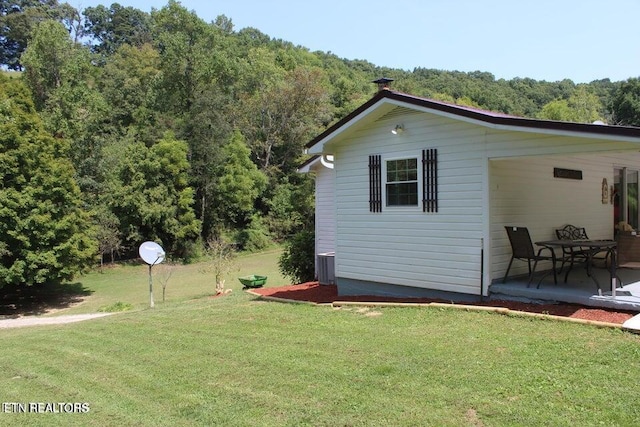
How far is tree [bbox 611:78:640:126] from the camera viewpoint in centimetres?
4938

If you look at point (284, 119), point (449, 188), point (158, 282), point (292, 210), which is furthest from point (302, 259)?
point (284, 119)

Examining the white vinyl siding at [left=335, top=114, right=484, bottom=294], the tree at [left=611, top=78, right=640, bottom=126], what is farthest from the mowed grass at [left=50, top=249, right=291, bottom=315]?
the tree at [left=611, top=78, right=640, bottom=126]

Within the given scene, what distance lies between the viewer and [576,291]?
276 inches

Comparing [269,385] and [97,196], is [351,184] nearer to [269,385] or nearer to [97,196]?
[269,385]

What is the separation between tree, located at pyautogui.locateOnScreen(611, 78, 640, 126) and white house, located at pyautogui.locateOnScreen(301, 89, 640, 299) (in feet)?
156

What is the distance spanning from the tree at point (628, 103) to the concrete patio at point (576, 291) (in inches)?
1978

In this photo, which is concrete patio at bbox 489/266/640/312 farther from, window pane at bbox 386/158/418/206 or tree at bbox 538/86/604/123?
tree at bbox 538/86/604/123

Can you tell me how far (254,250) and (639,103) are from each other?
43.3 m

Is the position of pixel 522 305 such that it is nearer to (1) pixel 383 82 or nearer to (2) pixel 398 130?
(2) pixel 398 130

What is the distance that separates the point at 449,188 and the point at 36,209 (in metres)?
17.5

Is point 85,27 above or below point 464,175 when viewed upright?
above

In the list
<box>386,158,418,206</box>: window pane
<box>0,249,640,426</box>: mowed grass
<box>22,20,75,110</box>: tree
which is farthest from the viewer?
<box>22,20,75,110</box>: tree

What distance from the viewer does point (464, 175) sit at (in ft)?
25.6

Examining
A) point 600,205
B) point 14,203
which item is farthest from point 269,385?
point 14,203
